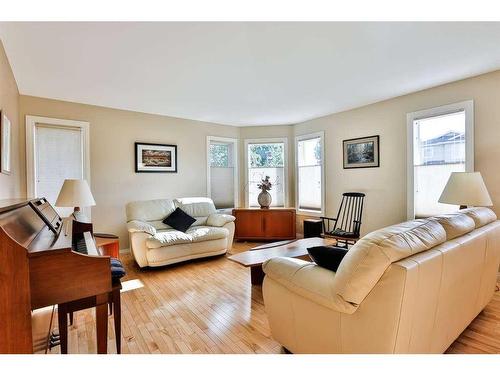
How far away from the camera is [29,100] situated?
3.61m

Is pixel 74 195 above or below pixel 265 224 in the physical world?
above

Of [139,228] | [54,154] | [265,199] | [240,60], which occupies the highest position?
[240,60]

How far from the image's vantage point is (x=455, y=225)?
1.64 metres

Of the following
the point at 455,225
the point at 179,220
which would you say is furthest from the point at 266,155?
the point at 455,225

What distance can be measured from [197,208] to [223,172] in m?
1.29

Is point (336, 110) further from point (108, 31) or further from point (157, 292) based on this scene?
point (157, 292)

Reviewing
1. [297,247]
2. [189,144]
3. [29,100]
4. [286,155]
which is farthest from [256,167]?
[29,100]

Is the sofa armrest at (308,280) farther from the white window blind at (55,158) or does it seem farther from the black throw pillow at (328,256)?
the white window blind at (55,158)

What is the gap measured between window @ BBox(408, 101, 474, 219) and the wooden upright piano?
3831mm

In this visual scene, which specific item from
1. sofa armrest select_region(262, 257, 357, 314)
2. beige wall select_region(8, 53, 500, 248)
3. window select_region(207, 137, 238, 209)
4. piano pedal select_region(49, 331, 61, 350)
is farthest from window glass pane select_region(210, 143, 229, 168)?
sofa armrest select_region(262, 257, 357, 314)

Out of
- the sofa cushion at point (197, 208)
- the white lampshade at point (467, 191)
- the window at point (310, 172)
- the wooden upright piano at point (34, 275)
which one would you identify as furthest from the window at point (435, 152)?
the wooden upright piano at point (34, 275)

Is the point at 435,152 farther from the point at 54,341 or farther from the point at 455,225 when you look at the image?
the point at 54,341

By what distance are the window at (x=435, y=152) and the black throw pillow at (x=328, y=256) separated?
270cm
